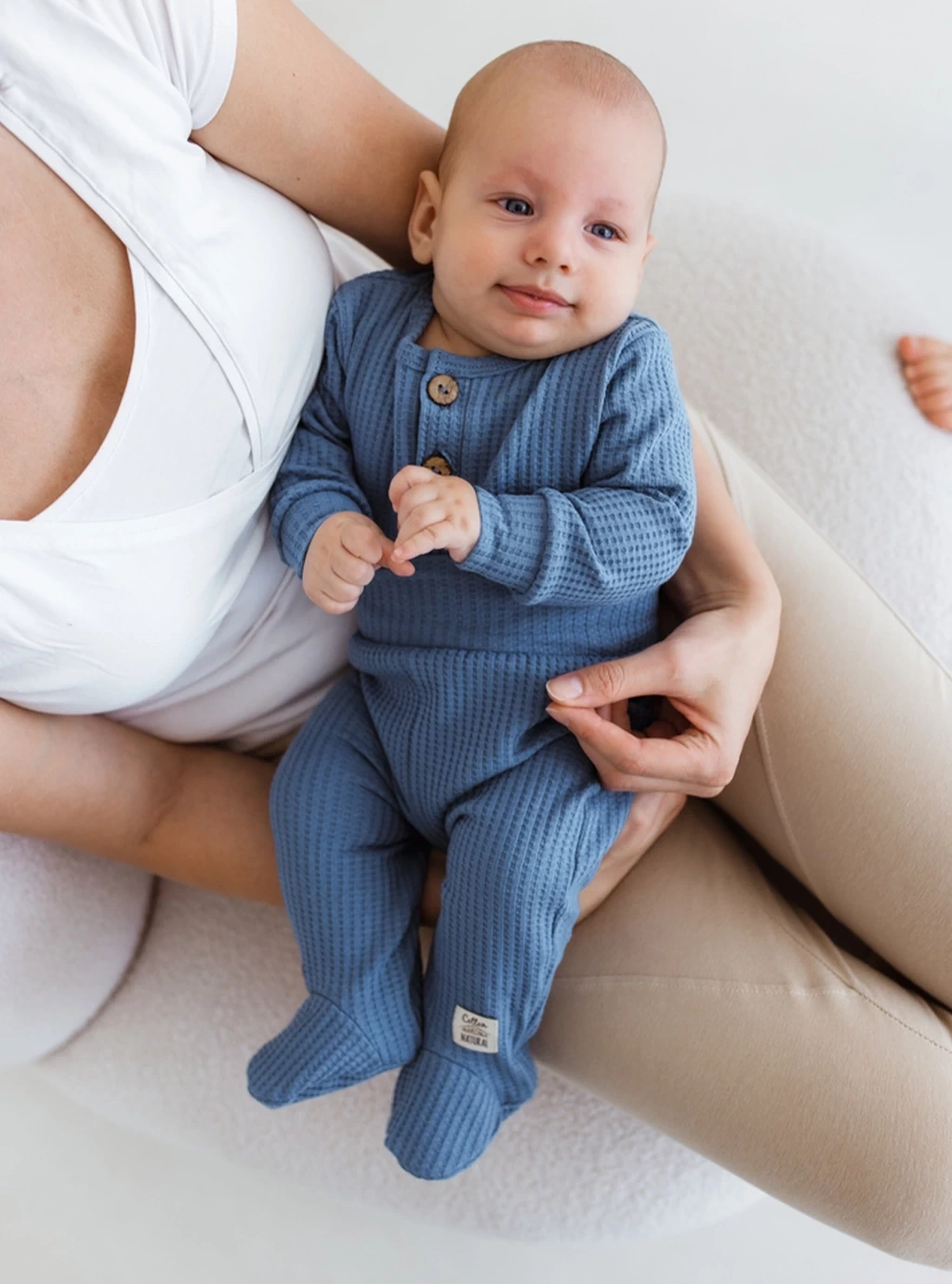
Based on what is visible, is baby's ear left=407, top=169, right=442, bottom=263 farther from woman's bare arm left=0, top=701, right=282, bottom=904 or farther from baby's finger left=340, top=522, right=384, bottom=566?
woman's bare arm left=0, top=701, right=282, bottom=904

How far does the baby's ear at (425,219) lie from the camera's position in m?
0.96

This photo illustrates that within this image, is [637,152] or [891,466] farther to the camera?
[891,466]

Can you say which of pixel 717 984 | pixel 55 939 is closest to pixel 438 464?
pixel 717 984

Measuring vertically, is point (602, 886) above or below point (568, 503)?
below

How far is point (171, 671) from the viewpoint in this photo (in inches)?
37.1

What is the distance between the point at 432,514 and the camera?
0.80 m

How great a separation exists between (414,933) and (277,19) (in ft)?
2.58

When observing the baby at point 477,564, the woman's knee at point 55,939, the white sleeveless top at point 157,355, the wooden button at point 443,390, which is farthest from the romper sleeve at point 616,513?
the woman's knee at point 55,939

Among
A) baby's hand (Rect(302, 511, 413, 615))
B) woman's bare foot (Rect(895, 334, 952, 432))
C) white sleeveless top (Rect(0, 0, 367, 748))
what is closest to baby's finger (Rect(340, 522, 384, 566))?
baby's hand (Rect(302, 511, 413, 615))

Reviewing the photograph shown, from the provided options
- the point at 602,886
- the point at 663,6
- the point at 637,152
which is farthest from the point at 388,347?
the point at 663,6

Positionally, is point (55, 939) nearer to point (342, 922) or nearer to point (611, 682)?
point (342, 922)

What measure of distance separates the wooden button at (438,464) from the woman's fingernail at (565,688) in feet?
0.64

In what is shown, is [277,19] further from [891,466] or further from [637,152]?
[891,466]

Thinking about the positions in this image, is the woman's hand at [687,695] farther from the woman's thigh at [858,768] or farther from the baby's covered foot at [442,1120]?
the baby's covered foot at [442,1120]
